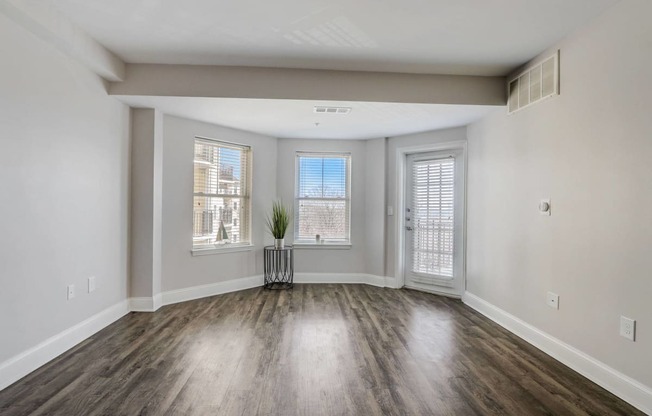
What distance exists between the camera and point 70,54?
266 cm

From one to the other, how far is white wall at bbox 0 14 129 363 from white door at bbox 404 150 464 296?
144 inches

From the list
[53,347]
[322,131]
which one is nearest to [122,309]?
[53,347]

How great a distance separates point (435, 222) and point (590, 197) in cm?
231

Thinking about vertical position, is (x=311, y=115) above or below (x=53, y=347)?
above

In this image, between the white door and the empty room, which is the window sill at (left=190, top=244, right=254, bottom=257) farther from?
the white door

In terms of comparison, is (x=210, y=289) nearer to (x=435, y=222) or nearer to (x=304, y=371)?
(x=304, y=371)

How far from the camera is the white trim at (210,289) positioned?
3.99 m

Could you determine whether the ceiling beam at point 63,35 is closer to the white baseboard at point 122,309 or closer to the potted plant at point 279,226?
the white baseboard at point 122,309

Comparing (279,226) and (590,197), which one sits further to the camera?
(279,226)

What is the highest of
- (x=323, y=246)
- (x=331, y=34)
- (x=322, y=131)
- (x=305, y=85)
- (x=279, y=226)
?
(x=331, y=34)

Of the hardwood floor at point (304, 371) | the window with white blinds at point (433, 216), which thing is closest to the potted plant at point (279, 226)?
the hardwood floor at point (304, 371)

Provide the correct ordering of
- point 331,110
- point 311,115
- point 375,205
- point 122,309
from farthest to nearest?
1. point 375,205
2. point 311,115
3. point 331,110
4. point 122,309

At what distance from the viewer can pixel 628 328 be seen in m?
2.06

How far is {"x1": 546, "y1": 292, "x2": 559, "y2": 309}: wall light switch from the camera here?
8.77 feet
